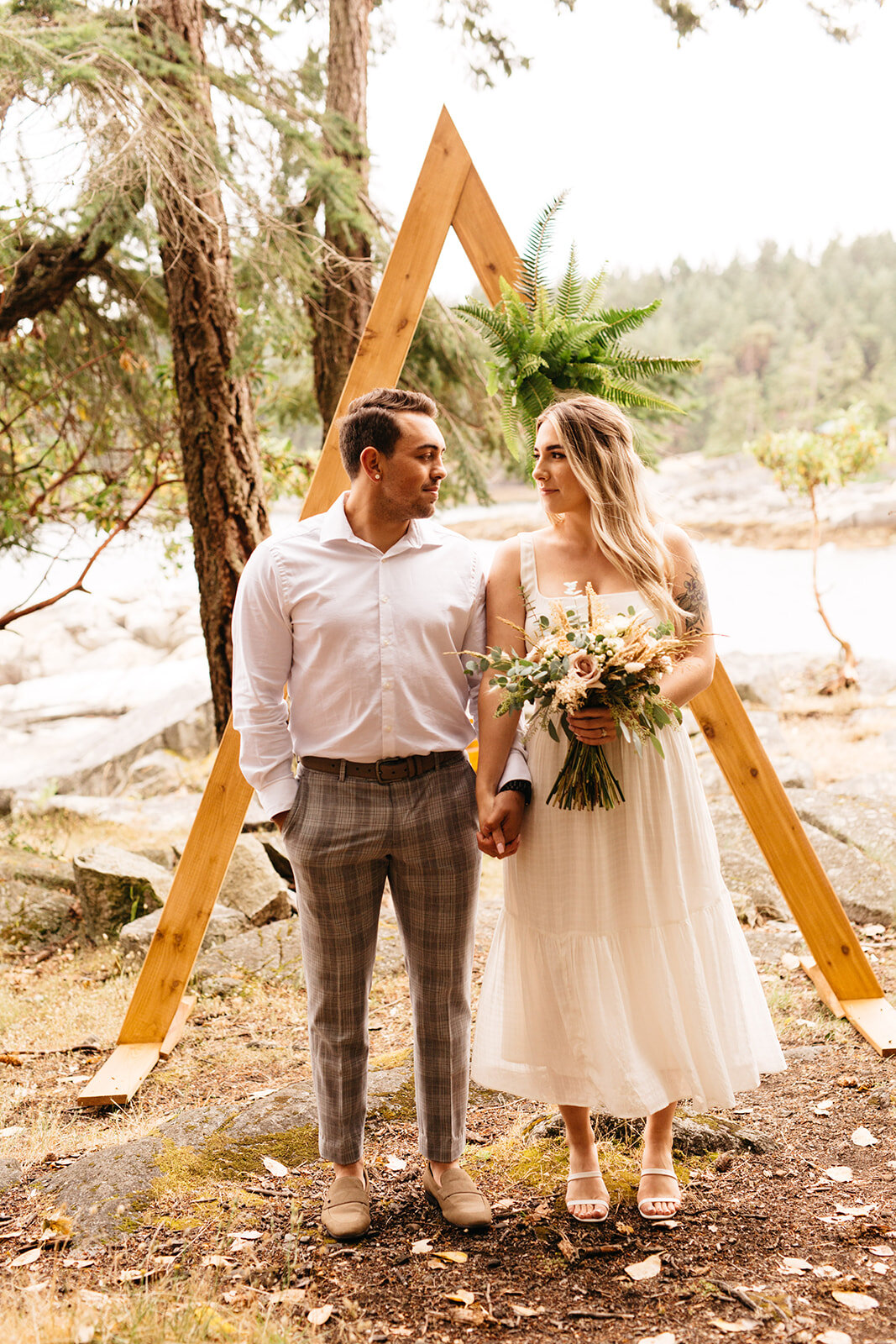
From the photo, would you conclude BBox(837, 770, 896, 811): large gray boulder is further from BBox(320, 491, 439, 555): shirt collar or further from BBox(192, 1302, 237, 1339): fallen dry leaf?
BBox(192, 1302, 237, 1339): fallen dry leaf

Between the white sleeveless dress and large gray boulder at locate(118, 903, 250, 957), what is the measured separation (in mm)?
2655

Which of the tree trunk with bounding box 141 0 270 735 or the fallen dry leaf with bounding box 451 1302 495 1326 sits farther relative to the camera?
the tree trunk with bounding box 141 0 270 735

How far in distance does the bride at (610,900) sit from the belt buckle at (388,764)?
8.0 inches

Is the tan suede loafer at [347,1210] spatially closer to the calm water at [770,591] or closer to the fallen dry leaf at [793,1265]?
the fallen dry leaf at [793,1265]

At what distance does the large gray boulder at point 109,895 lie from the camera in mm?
5320

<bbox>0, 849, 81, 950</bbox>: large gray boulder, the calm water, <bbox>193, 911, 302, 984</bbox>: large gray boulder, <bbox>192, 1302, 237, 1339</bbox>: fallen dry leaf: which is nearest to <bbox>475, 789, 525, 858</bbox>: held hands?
<bbox>192, 1302, 237, 1339</bbox>: fallen dry leaf

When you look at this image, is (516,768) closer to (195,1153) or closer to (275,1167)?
(275,1167)

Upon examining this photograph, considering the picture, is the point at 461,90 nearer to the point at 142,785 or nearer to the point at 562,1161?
the point at 562,1161

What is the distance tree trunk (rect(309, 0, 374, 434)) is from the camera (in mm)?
6320

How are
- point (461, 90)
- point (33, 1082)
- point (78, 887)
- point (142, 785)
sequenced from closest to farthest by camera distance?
point (33, 1082)
point (78, 887)
point (461, 90)
point (142, 785)

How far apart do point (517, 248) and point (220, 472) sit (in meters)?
2.42

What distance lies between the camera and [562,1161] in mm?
2932

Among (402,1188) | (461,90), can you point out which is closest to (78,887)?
(402,1188)

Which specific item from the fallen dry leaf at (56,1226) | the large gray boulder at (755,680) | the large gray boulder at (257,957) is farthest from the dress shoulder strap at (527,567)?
the large gray boulder at (755,680)
